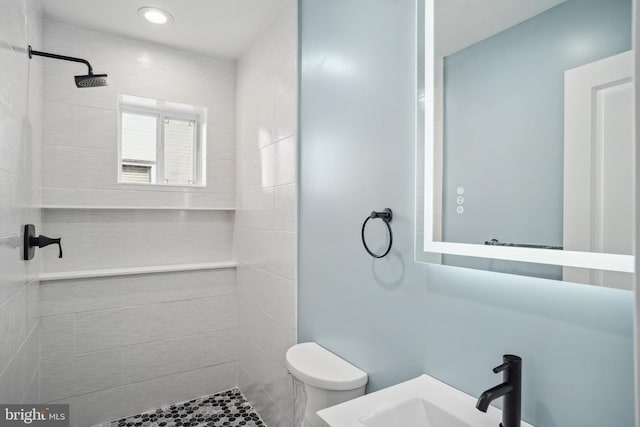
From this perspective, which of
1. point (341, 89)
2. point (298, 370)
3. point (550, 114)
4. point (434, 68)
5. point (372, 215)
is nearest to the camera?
point (550, 114)

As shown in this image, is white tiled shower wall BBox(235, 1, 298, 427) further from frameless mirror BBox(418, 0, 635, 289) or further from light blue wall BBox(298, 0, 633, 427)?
frameless mirror BBox(418, 0, 635, 289)

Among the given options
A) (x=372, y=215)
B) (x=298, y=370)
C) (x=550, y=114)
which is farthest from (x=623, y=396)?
(x=298, y=370)

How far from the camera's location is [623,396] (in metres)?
0.74

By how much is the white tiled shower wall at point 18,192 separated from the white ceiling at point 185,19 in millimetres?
265

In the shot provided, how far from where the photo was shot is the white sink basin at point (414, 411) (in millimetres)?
935

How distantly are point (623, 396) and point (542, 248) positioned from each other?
1.08 feet

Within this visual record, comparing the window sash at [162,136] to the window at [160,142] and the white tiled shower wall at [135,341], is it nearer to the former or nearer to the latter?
the window at [160,142]

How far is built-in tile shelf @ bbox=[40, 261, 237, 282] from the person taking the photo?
222cm

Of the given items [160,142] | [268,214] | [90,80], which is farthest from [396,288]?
[160,142]

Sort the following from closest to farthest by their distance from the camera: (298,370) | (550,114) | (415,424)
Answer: (550,114)
(415,424)
(298,370)

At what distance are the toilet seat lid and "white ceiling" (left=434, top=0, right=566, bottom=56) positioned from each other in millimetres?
1187

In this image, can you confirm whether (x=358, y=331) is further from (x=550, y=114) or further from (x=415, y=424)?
(x=550, y=114)

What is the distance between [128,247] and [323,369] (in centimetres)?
172

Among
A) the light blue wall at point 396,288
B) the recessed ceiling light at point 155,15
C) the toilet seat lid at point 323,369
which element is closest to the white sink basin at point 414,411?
the light blue wall at point 396,288
